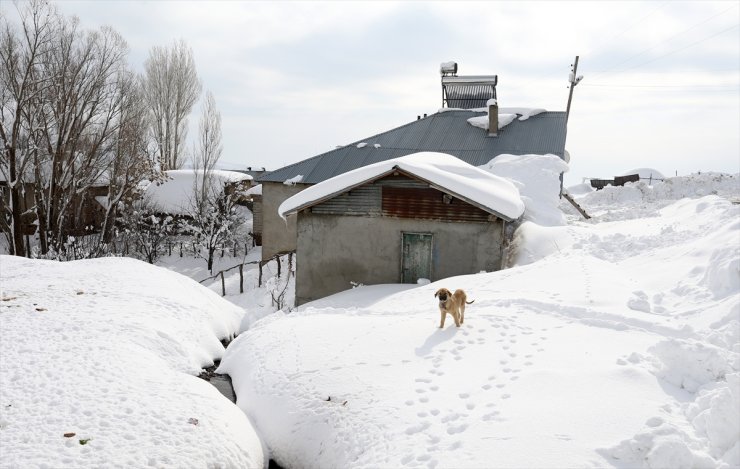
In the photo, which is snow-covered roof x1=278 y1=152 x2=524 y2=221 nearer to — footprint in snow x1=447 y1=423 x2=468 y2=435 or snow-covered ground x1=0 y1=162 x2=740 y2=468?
snow-covered ground x1=0 y1=162 x2=740 y2=468

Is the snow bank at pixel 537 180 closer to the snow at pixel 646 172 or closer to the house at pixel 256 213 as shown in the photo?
the house at pixel 256 213

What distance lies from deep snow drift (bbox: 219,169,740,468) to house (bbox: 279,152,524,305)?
215 centimetres

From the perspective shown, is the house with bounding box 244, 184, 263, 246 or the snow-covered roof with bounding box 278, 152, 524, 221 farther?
the house with bounding box 244, 184, 263, 246

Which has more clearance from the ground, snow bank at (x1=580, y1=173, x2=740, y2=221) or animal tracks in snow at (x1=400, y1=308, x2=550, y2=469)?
snow bank at (x1=580, y1=173, x2=740, y2=221)

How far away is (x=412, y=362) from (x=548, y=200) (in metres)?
14.9

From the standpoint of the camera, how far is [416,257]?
14961 millimetres

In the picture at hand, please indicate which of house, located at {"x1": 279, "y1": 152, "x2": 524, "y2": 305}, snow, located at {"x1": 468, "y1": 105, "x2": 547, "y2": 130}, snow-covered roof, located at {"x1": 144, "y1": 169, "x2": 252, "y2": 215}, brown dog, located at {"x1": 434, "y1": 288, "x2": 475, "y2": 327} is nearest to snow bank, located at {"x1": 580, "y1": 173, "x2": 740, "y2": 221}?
snow, located at {"x1": 468, "y1": 105, "x2": 547, "y2": 130}

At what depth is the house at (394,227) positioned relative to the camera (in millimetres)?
14227

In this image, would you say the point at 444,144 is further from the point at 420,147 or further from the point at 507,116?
the point at 507,116

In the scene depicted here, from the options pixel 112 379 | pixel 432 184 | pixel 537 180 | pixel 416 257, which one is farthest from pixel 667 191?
pixel 112 379

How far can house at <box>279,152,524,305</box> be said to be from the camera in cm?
1423

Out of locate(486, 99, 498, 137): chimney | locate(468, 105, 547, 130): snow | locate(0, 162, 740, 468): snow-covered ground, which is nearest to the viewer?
locate(0, 162, 740, 468): snow-covered ground

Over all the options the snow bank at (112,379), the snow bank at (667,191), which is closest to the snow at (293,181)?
the snow bank at (112,379)

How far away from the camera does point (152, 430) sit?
6773 millimetres
